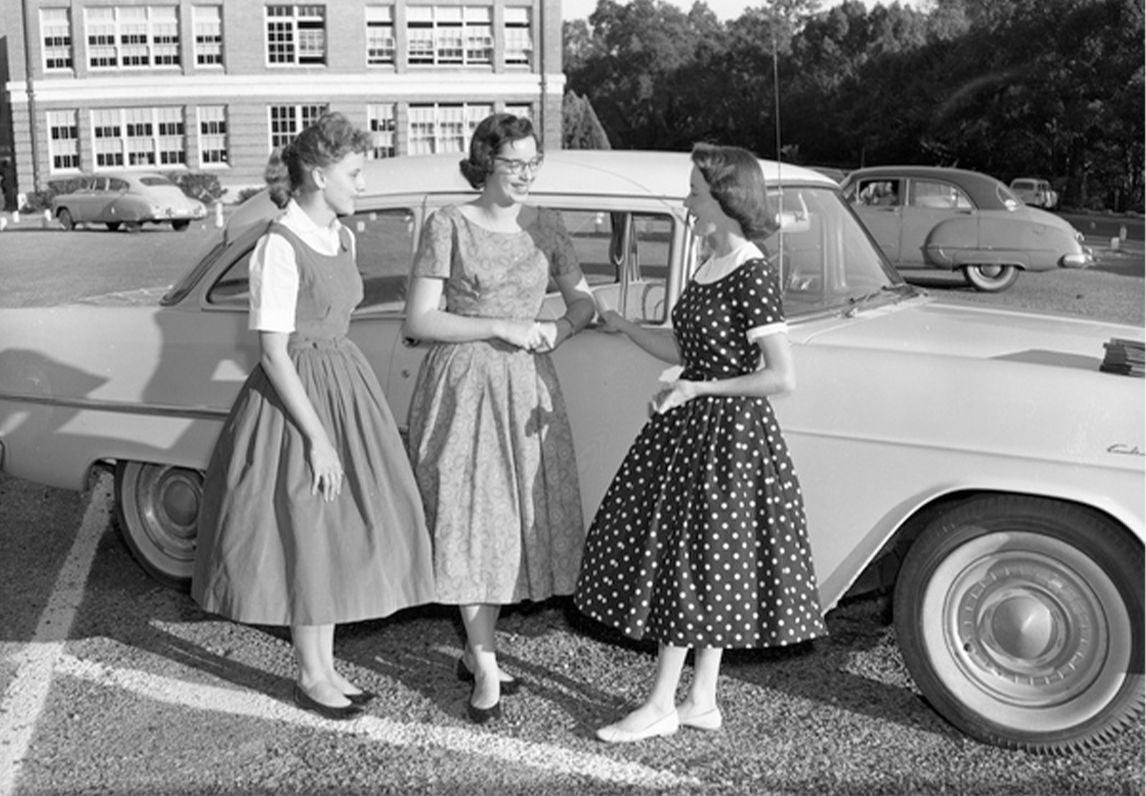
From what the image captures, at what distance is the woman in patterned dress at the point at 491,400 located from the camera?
4172mm

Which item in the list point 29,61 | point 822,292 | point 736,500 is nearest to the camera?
point 736,500

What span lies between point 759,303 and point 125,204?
3125 centimetres

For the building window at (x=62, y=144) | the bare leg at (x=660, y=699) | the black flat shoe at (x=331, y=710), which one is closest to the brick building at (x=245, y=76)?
the building window at (x=62, y=144)

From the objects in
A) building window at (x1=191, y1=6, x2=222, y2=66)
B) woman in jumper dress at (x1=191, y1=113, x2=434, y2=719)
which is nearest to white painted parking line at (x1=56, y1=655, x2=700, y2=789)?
woman in jumper dress at (x1=191, y1=113, x2=434, y2=719)

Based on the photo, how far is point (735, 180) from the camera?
12.6 feet

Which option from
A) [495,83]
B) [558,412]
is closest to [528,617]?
[558,412]

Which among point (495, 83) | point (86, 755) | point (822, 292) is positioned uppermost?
point (495, 83)

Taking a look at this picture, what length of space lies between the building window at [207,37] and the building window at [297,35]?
6.19ft

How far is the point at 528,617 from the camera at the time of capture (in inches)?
209

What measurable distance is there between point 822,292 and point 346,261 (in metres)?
1.72

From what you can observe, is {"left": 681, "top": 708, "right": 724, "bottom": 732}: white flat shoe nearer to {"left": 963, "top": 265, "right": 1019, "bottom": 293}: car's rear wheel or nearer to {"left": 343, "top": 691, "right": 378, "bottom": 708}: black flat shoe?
{"left": 343, "top": 691, "right": 378, "bottom": 708}: black flat shoe

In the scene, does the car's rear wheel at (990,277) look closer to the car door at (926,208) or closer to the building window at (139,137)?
the car door at (926,208)

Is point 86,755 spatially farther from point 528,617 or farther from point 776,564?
point 776,564

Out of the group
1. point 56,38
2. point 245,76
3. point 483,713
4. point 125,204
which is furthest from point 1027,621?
point 56,38
